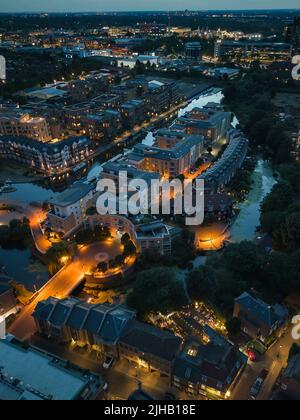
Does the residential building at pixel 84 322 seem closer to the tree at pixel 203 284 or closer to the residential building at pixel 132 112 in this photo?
the tree at pixel 203 284

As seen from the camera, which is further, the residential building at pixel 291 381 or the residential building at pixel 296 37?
the residential building at pixel 296 37

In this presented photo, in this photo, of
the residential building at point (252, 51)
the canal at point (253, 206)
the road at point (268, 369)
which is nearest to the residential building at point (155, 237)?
the canal at point (253, 206)

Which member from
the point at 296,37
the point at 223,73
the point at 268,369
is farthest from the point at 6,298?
the point at 296,37

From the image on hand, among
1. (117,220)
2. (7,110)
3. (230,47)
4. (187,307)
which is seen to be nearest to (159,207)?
(117,220)

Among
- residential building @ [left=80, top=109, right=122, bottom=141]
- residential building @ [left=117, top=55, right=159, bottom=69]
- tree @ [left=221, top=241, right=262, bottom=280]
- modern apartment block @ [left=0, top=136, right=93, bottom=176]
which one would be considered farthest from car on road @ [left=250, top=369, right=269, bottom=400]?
residential building @ [left=117, top=55, right=159, bottom=69]

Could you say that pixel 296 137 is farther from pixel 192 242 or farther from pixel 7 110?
pixel 7 110

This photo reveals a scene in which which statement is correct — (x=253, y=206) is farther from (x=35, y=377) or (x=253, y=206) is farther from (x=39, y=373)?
(x=35, y=377)

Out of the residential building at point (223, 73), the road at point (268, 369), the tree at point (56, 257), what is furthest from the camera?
the residential building at point (223, 73)
